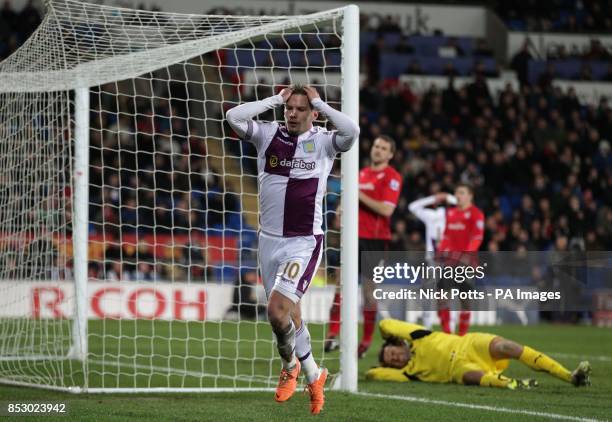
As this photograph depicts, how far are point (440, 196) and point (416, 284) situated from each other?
222 centimetres

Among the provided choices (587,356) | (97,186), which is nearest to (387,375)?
(97,186)

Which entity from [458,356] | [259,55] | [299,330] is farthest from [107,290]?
[299,330]

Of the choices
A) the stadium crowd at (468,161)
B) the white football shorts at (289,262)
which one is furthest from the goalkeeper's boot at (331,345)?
the stadium crowd at (468,161)

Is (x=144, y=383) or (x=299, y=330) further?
(x=144, y=383)

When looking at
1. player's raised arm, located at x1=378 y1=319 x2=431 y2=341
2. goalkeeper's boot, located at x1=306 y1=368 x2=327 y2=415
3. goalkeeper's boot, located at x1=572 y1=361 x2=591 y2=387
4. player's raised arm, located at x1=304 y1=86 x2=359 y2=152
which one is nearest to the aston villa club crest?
player's raised arm, located at x1=304 y1=86 x2=359 y2=152

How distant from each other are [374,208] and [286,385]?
12.9 ft

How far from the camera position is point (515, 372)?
34.6 feet

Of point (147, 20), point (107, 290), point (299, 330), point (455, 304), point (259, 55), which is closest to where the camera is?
point (299, 330)

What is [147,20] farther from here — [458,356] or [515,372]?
[515,372]

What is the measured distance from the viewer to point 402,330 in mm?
9227

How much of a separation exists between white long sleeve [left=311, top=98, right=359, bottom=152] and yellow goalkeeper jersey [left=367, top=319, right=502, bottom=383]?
2718mm

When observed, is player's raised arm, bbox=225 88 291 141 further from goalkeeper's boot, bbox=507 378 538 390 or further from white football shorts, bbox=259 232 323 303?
goalkeeper's boot, bbox=507 378 538 390

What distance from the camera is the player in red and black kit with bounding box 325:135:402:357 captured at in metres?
10.6
